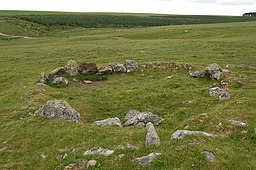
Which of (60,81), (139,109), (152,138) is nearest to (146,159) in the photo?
(152,138)

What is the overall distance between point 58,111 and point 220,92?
13.8 meters

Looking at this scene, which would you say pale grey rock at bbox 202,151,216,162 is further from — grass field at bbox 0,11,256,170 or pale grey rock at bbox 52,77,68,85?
pale grey rock at bbox 52,77,68,85

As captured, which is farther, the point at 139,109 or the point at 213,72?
the point at 213,72

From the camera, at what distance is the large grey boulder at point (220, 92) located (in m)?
27.6

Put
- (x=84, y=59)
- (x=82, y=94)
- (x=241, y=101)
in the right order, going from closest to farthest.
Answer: (x=241, y=101) < (x=82, y=94) < (x=84, y=59)

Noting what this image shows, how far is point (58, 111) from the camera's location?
77.7 ft

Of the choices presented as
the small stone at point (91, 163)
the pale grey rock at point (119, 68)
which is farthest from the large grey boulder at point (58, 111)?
the pale grey rock at point (119, 68)

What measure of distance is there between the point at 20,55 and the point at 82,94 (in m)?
36.5

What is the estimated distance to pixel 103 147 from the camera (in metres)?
18.1

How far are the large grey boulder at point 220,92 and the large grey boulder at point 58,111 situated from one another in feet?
38.8

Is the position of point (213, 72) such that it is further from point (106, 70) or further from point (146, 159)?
point (146, 159)

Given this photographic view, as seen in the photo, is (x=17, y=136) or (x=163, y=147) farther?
(x=17, y=136)

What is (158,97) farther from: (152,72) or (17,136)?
(17,136)

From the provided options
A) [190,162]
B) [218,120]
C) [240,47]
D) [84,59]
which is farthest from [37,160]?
[240,47]
